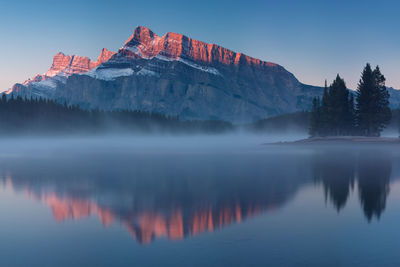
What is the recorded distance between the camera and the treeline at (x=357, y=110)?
101812mm

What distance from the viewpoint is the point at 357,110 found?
4210 inches

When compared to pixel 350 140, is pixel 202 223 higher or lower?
lower

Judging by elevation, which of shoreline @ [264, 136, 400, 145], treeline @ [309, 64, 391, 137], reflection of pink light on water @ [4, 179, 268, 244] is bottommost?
reflection of pink light on water @ [4, 179, 268, 244]

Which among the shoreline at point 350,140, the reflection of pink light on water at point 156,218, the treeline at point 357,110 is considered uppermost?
the treeline at point 357,110

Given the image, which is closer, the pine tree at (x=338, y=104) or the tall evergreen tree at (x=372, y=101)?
the tall evergreen tree at (x=372, y=101)

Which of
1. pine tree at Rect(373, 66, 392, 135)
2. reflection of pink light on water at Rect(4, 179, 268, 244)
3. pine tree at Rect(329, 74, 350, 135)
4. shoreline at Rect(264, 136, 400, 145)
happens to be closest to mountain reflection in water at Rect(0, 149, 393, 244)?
reflection of pink light on water at Rect(4, 179, 268, 244)

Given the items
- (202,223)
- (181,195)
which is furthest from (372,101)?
(202,223)

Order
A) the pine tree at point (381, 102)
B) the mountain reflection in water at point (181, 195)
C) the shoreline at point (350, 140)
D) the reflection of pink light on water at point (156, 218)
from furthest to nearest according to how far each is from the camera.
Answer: the pine tree at point (381, 102)
the shoreline at point (350, 140)
the mountain reflection in water at point (181, 195)
the reflection of pink light on water at point (156, 218)

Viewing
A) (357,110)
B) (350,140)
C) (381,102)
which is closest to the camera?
(350,140)

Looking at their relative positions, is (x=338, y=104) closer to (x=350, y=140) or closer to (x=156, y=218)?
(x=350, y=140)

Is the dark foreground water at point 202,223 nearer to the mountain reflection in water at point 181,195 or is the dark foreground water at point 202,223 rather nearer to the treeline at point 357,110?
the mountain reflection in water at point 181,195

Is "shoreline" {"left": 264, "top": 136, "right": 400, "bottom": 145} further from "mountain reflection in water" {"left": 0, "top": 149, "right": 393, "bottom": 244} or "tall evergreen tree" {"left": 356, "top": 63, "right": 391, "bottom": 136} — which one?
"mountain reflection in water" {"left": 0, "top": 149, "right": 393, "bottom": 244}

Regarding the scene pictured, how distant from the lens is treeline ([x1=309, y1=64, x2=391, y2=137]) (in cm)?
10181

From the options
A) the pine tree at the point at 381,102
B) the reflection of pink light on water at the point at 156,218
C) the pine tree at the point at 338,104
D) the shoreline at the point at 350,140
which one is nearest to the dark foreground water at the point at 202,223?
the reflection of pink light on water at the point at 156,218
